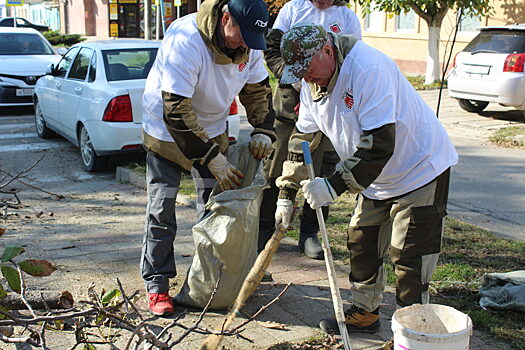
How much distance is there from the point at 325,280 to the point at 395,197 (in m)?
1.39

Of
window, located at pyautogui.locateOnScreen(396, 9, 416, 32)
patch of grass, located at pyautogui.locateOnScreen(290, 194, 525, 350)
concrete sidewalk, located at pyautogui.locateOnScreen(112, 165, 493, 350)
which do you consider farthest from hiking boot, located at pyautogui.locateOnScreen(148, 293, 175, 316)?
window, located at pyautogui.locateOnScreen(396, 9, 416, 32)

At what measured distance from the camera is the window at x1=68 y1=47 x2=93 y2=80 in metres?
9.00

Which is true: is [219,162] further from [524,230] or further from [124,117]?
[124,117]

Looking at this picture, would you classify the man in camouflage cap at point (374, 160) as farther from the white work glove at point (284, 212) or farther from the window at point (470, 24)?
the window at point (470, 24)

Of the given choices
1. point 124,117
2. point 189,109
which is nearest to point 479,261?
point 189,109

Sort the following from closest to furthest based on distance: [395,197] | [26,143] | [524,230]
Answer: [395,197] → [524,230] → [26,143]

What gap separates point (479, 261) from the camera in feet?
16.5

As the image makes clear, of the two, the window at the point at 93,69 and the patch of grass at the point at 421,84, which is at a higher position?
the window at the point at 93,69

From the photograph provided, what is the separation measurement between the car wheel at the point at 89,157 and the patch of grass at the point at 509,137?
582 centimetres

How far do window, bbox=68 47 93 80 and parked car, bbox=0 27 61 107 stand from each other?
13.5ft

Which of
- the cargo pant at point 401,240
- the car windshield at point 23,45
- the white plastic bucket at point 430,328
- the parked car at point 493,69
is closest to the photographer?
the white plastic bucket at point 430,328

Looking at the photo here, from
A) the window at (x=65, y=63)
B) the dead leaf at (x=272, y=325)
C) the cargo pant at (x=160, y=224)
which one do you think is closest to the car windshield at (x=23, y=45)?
the window at (x=65, y=63)

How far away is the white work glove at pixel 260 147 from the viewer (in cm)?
426

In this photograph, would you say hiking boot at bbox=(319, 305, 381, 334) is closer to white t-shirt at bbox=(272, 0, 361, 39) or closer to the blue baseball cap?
the blue baseball cap
